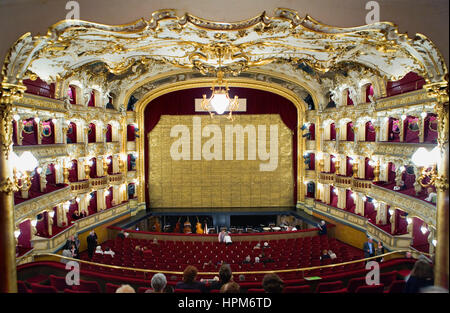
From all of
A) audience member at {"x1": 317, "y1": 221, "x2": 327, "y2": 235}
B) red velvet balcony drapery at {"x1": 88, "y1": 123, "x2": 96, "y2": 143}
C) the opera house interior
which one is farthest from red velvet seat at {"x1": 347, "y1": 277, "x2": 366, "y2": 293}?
red velvet balcony drapery at {"x1": 88, "y1": 123, "x2": 96, "y2": 143}

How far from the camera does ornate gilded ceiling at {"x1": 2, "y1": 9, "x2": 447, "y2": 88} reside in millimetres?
5496

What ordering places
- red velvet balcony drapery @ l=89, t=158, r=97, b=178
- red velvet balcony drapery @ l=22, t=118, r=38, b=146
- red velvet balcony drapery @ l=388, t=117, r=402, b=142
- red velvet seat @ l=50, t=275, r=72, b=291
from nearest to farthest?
red velvet seat @ l=50, t=275, r=72, b=291 < red velvet balcony drapery @ l=22, t=118, r=38, b=146 < red velvet balcony drapery @ l=388, t=117, r=402, b=142 < red velvet balcony drapery @ l=89, t=158, r=97, b=178

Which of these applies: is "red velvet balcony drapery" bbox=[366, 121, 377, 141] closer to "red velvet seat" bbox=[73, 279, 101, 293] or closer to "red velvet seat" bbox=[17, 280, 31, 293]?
"red velvet seat" bbox=[73, 279, 101, 293]

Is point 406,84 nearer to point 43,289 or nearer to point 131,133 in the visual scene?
point 43,289

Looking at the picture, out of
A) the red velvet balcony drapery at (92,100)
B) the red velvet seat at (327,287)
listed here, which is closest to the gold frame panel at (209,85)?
the red velvet balcony drapery at (92,100)

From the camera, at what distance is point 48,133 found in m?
12.5

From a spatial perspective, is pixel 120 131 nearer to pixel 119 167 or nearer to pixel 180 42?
pixel 119 167

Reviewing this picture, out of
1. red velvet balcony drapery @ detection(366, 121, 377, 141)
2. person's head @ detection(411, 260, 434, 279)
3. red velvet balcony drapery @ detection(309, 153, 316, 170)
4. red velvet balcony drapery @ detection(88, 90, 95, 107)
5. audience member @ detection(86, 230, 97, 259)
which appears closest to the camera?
person's head @ detection(411, 260, 434, 279)

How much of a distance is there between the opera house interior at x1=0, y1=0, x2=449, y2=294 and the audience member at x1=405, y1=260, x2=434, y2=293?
3cm

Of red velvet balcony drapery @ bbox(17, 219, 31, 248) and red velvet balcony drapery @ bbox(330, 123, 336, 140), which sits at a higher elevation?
red velvet balcony drapery @ bbox(330, 123, 336, 140)

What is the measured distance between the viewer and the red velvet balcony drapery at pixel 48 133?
12.3 m

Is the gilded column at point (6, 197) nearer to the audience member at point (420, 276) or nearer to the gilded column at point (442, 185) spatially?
the audience member at point (420, 276)

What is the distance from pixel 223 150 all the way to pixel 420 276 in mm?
14575
